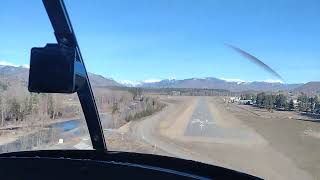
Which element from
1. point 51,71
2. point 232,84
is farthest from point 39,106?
point 51,71

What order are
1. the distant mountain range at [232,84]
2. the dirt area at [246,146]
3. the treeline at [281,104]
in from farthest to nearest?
the treeline at [281,104] → the dirt area at [246,146] → the distant mountain range at [232,84]

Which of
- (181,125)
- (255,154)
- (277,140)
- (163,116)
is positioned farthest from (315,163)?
(163,116)

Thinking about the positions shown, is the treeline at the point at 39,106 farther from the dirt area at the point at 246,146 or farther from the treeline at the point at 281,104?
the treeline at the point at 281,104

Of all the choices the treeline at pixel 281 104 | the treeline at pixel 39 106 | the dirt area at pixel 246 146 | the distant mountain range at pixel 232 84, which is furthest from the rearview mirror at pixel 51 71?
the treeline at pixel 281 104

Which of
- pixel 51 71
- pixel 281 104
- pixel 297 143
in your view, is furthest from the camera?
pixel 281 104

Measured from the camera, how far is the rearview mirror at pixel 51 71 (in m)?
2.24

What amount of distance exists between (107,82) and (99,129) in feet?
6.13

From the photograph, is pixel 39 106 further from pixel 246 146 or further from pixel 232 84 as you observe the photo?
pixel 246 146

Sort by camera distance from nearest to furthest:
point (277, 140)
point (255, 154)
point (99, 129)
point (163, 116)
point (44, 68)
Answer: point (44, 68) → point (99, 129) → point (255, 154) → point (277, 140) → point (163, 116)

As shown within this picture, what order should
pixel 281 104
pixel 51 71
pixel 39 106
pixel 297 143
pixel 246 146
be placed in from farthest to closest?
pixel 281 104, pixel 297 143, pixel 246 146, pixel 39 106, pixel 51 71

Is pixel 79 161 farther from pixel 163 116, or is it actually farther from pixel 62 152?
pixel 163 116

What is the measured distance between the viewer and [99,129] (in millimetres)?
3031

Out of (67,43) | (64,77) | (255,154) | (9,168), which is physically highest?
(67,43)

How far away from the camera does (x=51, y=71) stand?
88.2 inches
